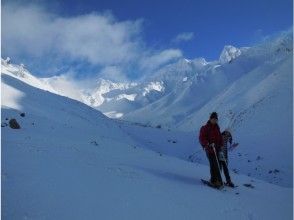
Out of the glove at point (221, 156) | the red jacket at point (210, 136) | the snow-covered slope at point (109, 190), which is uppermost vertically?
the red jacket at point (210, 136)

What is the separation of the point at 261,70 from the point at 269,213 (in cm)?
7035

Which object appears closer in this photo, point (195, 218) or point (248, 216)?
point (195, 218)

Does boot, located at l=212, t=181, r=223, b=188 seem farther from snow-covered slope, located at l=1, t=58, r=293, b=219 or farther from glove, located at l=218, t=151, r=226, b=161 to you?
glove, located at l=218, t=151, r=226, b=161

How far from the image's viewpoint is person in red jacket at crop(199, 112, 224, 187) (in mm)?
16094

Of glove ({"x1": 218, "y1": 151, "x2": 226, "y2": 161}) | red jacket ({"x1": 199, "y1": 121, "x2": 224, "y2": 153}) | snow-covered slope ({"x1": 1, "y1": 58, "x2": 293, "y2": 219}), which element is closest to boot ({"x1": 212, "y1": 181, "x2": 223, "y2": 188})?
snow-covered slope ({"x1": 1, "y1": 58, "x2": 293, "y2": 219})

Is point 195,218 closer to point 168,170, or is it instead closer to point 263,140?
point 168,170

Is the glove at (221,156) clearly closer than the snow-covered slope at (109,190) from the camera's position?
No

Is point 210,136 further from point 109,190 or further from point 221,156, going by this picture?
point 109,190

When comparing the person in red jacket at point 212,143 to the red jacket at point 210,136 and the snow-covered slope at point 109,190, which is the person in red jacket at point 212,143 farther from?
the snow-covered slope at point 109,190

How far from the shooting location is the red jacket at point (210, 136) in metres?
16.4

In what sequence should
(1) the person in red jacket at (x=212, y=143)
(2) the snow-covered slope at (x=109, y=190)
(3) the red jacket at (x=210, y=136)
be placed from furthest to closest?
(3) the red jacket at (x=210, y=136)
(1) the person in red jacket at (x=212, y=143)
(2) the snow-covered slope at (x=109, y=190)

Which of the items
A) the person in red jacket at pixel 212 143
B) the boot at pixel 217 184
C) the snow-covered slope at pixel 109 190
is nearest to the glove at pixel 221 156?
the person in red jacket at pixel 212 143

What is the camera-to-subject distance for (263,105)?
1828 inches

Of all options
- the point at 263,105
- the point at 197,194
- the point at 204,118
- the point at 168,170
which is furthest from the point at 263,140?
the point at 204,118
